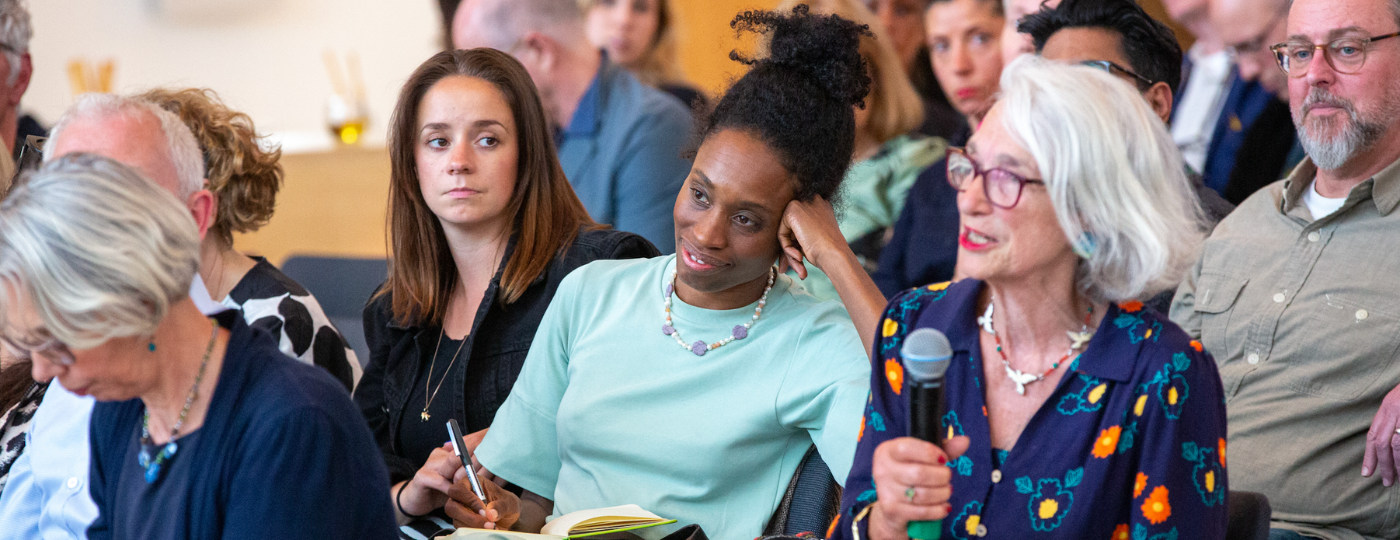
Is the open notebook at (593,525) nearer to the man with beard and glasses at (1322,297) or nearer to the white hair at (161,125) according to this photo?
the white hair at (161,125)

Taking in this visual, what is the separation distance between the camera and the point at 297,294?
→ 2.37 m

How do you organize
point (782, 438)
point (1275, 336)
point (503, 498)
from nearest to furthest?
point (782, 438) → point (503, 498) → point (1275, 336)

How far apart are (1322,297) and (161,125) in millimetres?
2206

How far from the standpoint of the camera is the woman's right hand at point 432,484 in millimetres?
2076

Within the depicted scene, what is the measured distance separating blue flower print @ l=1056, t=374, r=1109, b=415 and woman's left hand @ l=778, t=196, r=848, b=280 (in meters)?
0.54

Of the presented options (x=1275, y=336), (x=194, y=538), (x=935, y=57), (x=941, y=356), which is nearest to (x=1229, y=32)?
(x=935, y=57)

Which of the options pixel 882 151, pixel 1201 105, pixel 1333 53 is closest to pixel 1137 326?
pixel 1333 53

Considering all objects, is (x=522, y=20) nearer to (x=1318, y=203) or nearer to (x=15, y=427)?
(x=15, y=427)

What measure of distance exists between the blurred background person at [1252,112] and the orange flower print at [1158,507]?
2460mm

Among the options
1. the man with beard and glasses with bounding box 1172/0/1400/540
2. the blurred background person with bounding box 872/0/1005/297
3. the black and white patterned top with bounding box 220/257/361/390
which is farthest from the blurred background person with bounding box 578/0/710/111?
the man with beard and glasses with bounding box 1172/0/1400/540

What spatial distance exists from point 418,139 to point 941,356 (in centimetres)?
159

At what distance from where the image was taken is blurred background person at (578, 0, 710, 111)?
202 inches

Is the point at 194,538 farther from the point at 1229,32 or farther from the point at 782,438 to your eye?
the point at 1229,32

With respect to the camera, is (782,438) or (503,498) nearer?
(782,438)
